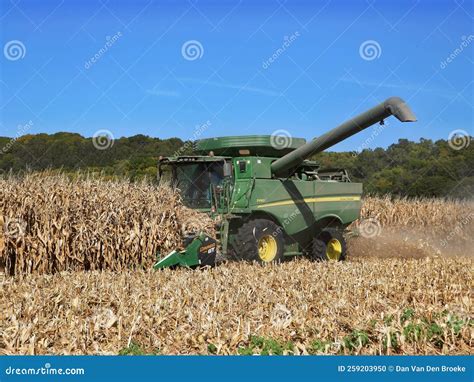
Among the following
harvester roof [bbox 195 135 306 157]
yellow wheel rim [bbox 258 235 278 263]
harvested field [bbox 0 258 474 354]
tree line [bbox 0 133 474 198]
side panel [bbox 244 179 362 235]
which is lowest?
harvested field [bbox 0 258 474 354]

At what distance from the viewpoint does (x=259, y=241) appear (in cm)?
1020

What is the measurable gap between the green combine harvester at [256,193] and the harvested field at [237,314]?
1.82 m

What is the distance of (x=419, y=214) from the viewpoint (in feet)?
67.8

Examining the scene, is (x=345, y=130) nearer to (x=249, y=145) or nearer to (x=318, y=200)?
(x=249, y=145)

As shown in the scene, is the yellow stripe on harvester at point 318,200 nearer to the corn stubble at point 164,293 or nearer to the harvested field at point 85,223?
the corn stubble at point 164,293

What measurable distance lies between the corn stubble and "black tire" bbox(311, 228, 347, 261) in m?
1.05

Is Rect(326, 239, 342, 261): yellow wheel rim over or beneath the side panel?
beneath

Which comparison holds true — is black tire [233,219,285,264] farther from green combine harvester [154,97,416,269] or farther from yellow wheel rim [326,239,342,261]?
yellow wheel rim [326,239,342,261]

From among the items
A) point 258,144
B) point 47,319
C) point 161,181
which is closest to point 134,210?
point 161,181

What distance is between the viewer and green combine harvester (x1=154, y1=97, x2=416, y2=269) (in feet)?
31.8

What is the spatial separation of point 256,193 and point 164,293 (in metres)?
4.18

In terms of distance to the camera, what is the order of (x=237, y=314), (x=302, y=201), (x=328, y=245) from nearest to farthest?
(x=237, y=314) → (x=302, y=201) → (x=328, y=245)

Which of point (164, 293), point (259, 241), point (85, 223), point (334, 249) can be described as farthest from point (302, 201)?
point (164, 293)

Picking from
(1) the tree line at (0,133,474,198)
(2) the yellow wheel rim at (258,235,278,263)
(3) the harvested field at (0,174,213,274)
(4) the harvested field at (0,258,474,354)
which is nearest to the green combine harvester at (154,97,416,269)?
(2) the yellow wheel rim at (258,235,278,263)
